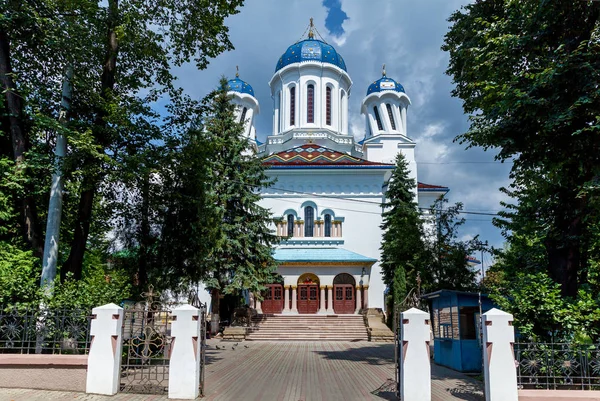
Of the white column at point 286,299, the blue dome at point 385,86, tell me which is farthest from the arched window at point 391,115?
the white column at point 286,299

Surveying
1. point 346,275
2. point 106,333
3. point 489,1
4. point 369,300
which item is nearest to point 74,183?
point 106,333

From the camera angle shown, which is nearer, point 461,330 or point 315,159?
point 461,330

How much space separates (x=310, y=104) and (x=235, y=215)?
1955cm

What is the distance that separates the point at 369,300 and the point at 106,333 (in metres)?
24.0

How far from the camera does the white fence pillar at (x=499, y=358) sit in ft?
23.1

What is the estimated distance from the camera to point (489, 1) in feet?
41.8

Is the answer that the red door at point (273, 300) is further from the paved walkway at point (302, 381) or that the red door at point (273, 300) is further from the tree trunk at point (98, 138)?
the tree trunk at point (98, 138)

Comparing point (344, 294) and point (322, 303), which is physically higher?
point (344, 294)

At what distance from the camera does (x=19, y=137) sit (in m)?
11.6

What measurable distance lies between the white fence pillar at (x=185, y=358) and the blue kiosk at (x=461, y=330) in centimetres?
703

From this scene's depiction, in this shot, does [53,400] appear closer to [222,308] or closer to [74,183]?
[74,183]

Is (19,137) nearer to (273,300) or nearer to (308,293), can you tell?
(273,300)

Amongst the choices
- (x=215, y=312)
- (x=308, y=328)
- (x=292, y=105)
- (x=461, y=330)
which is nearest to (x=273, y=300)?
(x=308, y=328)

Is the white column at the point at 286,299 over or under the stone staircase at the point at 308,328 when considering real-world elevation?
over
